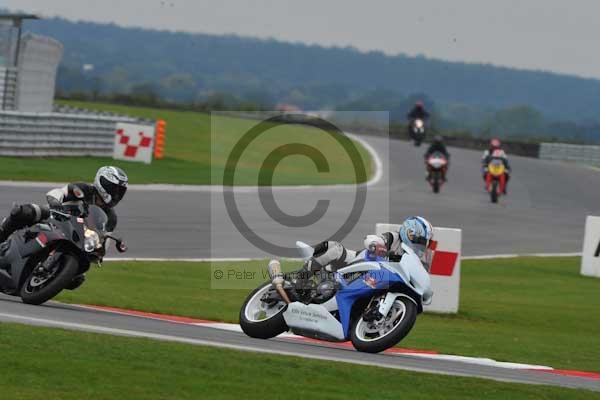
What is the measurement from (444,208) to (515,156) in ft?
105

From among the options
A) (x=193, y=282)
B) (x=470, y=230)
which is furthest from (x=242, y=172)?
(x=193, y=282)

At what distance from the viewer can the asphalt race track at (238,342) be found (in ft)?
34.2

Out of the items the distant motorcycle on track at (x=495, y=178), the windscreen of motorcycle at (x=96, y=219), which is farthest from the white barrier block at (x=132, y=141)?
the windscreen of motorcycle at (x=96, y=219)

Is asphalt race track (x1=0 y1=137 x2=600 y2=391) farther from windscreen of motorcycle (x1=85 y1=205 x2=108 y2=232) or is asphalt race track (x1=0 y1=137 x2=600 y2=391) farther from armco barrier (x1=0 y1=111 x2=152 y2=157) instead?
armco barrier (x1=0 y1=111 x2=152 y2=157)

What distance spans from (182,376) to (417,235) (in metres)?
3.57

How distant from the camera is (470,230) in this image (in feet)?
95.3

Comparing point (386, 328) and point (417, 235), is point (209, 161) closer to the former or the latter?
point (417, 235)

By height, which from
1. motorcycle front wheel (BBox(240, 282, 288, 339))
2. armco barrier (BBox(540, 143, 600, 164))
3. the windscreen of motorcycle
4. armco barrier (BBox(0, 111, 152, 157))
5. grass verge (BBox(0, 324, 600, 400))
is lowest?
grass verge (BBox(0, 324, 600, 400))

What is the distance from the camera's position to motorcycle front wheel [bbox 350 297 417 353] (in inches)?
426

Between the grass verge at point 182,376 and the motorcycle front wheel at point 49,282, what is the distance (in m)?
1.89

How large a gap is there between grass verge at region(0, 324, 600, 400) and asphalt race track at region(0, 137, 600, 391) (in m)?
0.81

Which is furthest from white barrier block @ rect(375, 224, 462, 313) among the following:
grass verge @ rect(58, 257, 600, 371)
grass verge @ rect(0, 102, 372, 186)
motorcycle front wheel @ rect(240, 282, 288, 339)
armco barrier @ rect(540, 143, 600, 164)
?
armco barrier @ rect(540, 143, 600, 164)

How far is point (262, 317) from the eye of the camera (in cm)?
1180

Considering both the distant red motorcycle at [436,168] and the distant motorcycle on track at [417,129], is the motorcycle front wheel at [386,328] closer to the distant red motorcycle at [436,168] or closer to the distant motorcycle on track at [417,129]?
the distant red motorcycle at [436,168]
